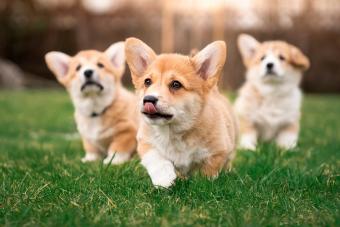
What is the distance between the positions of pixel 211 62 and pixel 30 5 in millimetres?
13944

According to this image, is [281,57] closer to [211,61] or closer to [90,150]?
[90,150]

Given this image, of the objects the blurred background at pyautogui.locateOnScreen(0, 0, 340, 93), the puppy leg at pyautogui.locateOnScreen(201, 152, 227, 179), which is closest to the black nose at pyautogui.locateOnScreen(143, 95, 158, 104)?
the puppy leg at pyautogui.locateOnScreen(201, 152, 227, 179)

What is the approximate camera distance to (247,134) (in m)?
5.82

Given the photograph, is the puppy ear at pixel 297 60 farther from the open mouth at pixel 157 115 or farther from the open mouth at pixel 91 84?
the open mouth at pixel 157 115

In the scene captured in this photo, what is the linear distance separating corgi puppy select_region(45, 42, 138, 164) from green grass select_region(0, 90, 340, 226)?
1.06 ft

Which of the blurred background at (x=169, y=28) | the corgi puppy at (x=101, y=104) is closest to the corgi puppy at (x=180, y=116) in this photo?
the corgi puppy at (x=101, y=104)

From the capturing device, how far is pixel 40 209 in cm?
279

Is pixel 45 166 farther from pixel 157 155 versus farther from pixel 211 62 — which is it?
pixel 211 62

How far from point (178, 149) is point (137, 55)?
2.10ft

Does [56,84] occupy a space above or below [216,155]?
below

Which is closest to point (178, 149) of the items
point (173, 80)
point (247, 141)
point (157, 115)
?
point (157, 115)

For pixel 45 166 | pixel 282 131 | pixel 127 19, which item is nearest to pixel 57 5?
pixel 127 19

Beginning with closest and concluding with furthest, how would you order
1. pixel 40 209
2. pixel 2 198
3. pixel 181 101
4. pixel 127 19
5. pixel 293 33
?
pixel 40 209
pixel 2 198
pixel 181 101
pixel 293 33
pixel 127 19

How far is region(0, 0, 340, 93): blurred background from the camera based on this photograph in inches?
571
